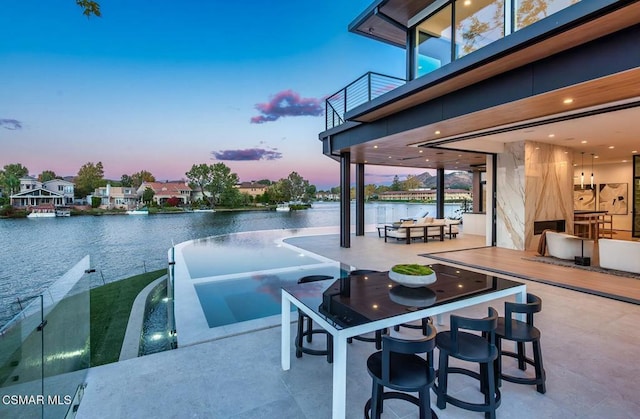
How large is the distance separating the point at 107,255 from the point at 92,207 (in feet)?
104

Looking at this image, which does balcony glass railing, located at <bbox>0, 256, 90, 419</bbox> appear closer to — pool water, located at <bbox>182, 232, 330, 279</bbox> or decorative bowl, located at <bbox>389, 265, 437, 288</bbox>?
decorative bowl, located at <bbox>389, 265, 437, 288</bbox>

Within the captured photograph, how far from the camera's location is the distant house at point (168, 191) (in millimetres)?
43094

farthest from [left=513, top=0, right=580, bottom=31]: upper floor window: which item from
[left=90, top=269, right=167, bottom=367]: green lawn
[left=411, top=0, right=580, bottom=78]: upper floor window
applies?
[left=90, top=269, right=167, bottom=367]: green lawn

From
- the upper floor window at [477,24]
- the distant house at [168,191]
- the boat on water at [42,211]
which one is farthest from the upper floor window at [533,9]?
the distant house at [168,191]

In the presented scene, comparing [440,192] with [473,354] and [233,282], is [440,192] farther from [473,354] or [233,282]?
[473,354]

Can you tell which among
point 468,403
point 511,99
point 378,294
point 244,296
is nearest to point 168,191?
point 244,296

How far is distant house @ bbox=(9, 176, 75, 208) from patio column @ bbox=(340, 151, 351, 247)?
3482 cm

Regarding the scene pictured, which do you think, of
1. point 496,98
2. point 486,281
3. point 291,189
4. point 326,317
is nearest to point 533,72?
point 496,98

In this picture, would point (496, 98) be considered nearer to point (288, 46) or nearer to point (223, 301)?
point (223, 301)

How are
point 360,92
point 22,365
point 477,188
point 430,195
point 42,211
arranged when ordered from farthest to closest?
point 42,211 → point 430,195 → point 477,188 → point 360,92 → point 22,365

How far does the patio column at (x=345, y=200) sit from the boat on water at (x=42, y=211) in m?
37.1

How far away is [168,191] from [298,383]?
1890 inches

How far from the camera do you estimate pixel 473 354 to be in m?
1.89

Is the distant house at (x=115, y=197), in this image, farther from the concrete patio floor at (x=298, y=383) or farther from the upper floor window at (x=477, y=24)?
the upper floor window at (x=477, y=24)
